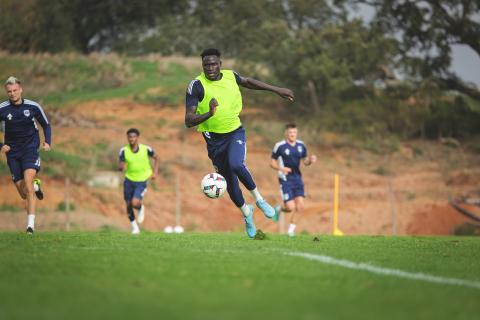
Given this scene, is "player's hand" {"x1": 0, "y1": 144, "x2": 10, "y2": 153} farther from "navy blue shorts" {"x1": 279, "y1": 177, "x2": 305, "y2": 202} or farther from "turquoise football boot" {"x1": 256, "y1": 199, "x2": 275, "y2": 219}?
"navy blue shorts" {"x1": 279, "y1": 177, "x2": 305, "y2": 202}

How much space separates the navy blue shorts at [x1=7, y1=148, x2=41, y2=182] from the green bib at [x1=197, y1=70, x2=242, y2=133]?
11.4ft

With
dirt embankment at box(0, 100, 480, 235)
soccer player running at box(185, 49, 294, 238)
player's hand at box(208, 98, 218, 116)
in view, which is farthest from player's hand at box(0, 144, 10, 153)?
dirt embankment at box(0, 100, 480, 235)

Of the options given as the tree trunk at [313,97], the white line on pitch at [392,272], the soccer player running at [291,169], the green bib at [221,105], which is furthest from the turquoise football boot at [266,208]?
the tree trunk at [313,97]

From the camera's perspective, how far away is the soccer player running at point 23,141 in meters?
13.5

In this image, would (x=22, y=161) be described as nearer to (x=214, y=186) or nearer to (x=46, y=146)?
(x=46, y=146)

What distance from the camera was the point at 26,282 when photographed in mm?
6566

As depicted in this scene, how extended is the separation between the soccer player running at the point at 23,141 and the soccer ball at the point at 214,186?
10.6 ft

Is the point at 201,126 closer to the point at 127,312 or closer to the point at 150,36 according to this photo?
the point at 127,312

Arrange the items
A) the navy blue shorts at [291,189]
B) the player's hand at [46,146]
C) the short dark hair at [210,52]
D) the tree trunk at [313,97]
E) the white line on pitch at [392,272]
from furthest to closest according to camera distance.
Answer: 1. the tree trunk at [313,97]
2. the navy blue shorts at [291,189]
3. the player's hand at [46,146]
4. the short dark hair at [210,52]
5. the white line on pitch at [392,272]

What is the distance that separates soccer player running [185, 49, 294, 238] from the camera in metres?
11.4

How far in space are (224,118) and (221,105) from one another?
19 cm

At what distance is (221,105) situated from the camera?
37.6ft

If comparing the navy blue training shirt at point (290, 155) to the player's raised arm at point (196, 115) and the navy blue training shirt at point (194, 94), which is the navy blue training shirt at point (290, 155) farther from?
the player's raised arm at point (196, 115)

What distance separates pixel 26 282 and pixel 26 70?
44.1 metres
